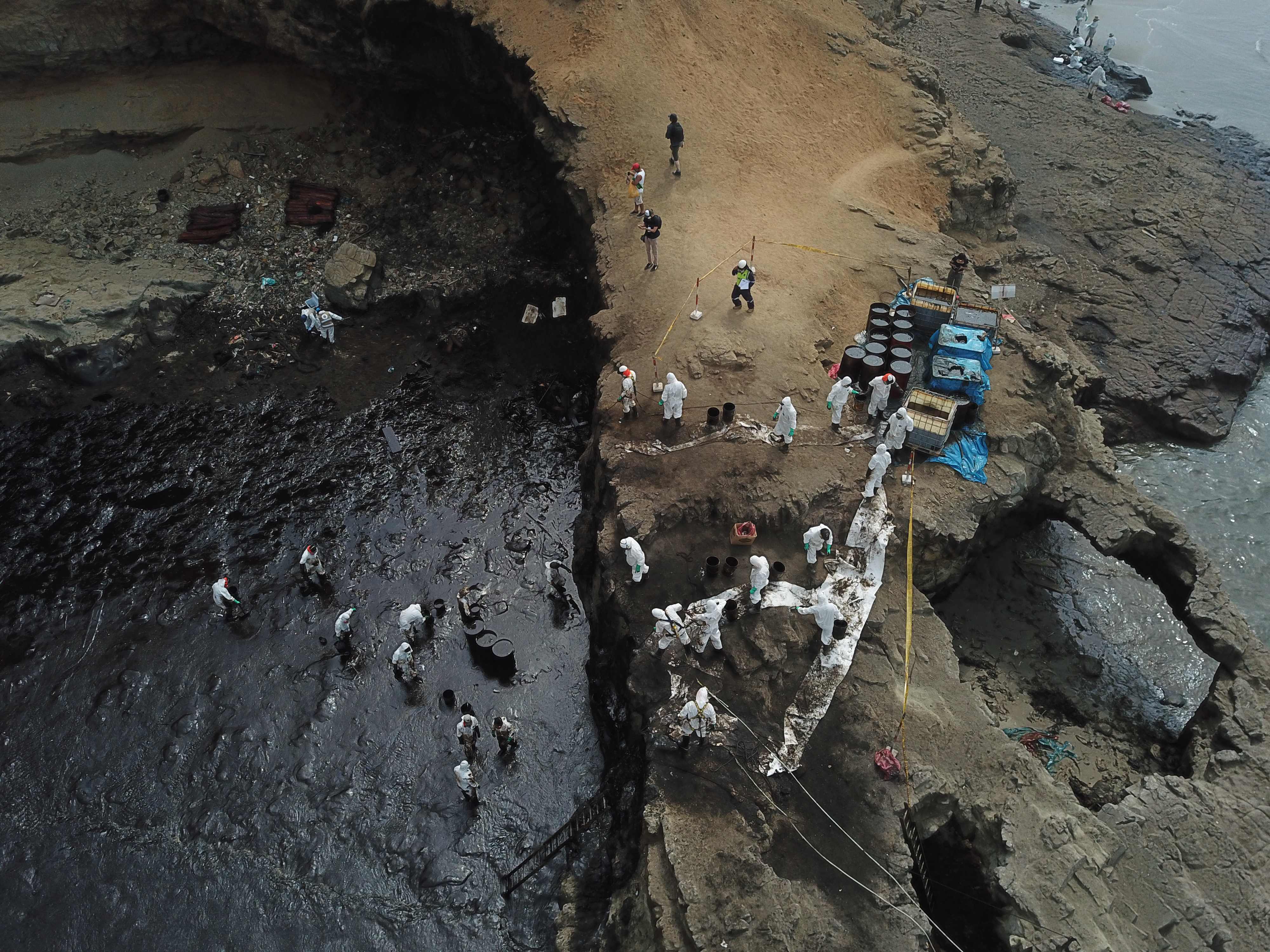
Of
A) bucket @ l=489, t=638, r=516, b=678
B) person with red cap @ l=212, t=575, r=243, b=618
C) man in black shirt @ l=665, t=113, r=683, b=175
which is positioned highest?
man in black shirt @ l=665, t=113, r=683, b=175

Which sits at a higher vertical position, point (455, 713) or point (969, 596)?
point (969, 596)

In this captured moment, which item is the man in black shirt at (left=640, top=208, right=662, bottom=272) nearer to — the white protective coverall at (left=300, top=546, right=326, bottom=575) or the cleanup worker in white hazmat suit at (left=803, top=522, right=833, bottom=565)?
the cleanup worker in white hazmat suit at (left=803, top=522, right=833, bottom=565)

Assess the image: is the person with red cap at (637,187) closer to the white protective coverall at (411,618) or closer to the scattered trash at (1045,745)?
the white protective coverall at (411,618)

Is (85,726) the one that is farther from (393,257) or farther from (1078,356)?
(1078,356)

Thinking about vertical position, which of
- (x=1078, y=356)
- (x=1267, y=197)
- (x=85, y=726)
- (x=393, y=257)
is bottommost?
(x=85, y=726)

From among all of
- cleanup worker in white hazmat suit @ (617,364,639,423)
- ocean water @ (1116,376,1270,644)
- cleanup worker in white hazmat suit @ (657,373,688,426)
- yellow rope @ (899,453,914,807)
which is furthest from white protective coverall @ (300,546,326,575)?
ocean water @ (1116,376,1270,644)

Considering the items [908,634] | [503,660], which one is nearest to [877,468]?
[908,634]

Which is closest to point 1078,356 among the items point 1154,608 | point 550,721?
point 1154,608

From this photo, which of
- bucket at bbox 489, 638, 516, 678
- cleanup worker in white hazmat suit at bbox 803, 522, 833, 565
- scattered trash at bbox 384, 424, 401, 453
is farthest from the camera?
scattered trash at bbox 384, 424, 401, 453
